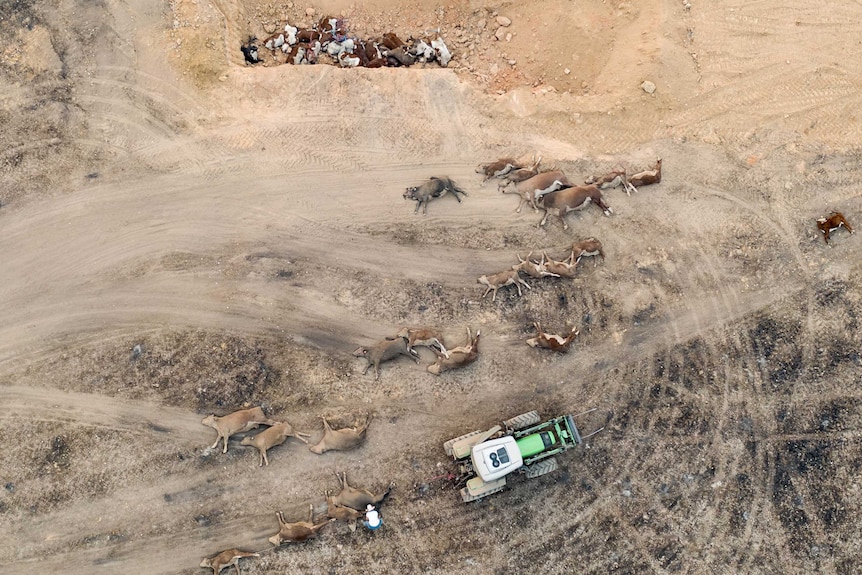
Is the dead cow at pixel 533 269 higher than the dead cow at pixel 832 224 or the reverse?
higher

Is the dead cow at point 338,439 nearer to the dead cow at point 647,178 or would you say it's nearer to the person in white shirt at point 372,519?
the person in white shirt at point 372,519

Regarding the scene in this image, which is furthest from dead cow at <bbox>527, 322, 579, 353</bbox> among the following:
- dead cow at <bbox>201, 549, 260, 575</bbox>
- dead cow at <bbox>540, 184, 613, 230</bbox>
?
dead cow at <bbox>201, 549, 260, 575</bbox>

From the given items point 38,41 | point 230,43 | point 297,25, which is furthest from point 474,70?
point 38,41

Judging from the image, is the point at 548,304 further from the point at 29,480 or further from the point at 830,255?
the point at 29,480

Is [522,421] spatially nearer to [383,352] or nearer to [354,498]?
[383,352]

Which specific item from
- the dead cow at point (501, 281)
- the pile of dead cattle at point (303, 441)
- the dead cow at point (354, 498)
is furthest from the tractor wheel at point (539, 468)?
the dead cow at point (501, 281)

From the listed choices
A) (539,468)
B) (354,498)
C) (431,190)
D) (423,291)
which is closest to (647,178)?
(431,190)

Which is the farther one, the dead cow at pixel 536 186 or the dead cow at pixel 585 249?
the dead cow at pixel 536 186
